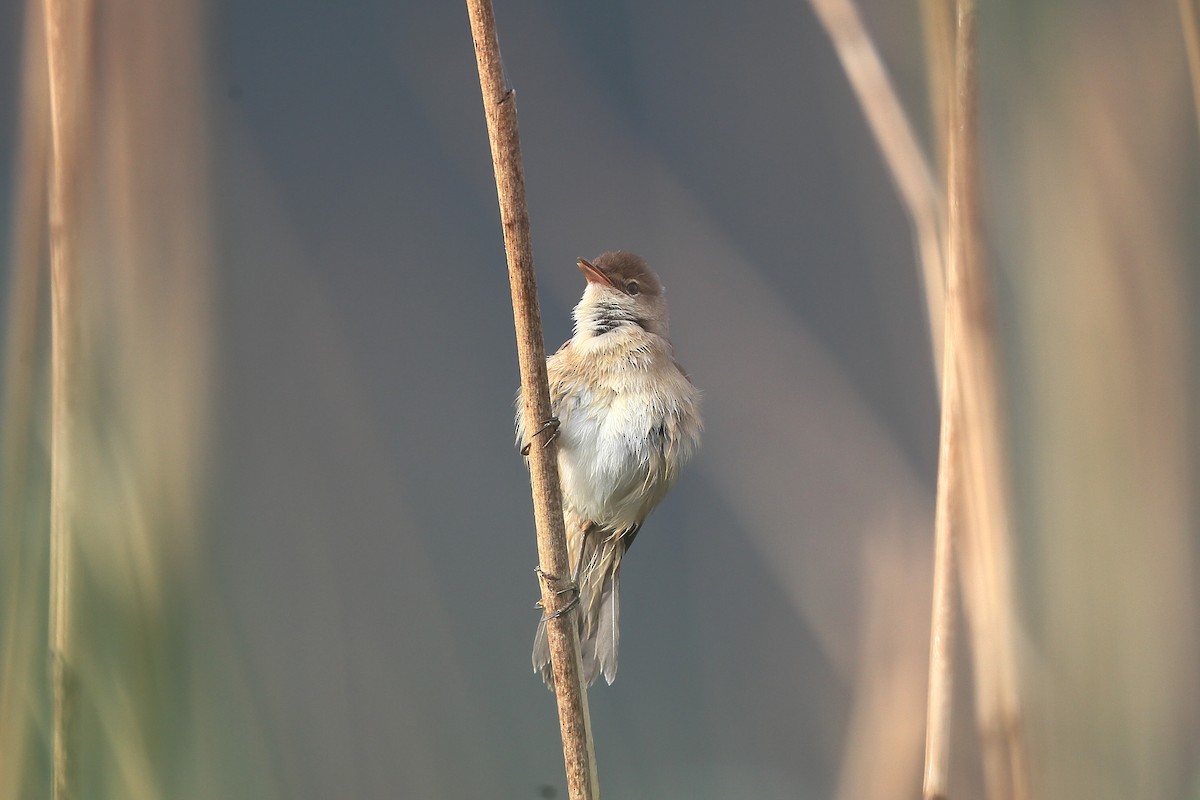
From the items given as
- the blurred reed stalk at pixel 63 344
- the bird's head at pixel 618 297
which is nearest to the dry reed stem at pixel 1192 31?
the bird's head at pixel 618 297

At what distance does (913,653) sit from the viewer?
1753 mm

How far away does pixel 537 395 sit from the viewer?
4.16ft

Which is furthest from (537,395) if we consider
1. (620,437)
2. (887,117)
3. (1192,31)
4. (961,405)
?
(1192,31)

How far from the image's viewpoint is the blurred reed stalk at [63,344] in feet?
4.17

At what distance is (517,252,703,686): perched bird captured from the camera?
202 cm

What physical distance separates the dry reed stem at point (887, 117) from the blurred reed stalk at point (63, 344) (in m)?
1.00

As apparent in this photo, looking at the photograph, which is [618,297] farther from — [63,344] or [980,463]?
[63,344]

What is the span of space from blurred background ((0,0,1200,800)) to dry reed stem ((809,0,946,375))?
0.57 feet

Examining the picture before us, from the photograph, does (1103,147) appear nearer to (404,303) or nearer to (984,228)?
(984,228)

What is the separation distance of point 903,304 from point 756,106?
0.67 metres

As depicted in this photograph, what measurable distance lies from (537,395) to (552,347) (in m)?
1.37

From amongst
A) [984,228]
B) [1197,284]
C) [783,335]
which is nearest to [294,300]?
[783,335]

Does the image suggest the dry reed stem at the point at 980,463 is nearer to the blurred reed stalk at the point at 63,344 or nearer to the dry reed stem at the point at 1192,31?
the dry reed stem at the point at 1192,31

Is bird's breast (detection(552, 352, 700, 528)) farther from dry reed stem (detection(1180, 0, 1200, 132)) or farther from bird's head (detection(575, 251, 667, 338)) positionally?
dry reed stem (detection(1180, 0, 1200, 132))
